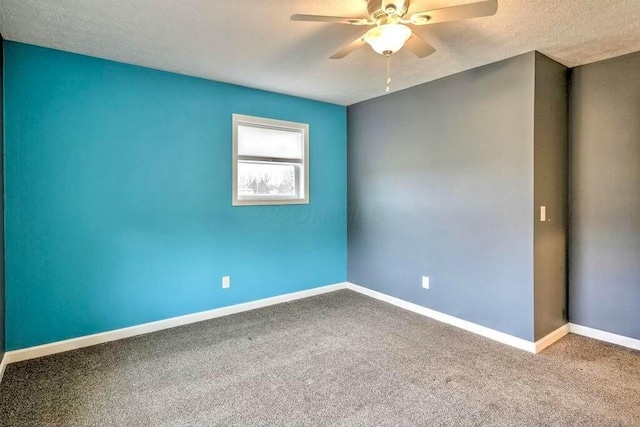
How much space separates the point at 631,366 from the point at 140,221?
4104mm

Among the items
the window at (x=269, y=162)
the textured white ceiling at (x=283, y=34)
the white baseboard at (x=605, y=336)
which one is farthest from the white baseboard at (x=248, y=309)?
the textured white ceiling at (x=283, y=34)

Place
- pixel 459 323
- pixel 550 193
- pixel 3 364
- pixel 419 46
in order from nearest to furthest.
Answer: pixel 419 46
pixel 3 364
pixel 550 193
pixel 459 323

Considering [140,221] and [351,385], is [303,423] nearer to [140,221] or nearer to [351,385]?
[351,385]

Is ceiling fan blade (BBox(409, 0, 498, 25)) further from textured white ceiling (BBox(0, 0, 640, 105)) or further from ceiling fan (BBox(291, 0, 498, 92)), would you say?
textured white ceiling (BBox(0, 0, 640, 105))

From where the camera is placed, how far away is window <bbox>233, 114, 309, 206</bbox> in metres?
3.75

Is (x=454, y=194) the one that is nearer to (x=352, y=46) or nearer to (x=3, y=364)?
(x=352, y=46)

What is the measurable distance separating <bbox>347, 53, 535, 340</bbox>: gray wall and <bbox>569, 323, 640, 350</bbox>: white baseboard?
74cm

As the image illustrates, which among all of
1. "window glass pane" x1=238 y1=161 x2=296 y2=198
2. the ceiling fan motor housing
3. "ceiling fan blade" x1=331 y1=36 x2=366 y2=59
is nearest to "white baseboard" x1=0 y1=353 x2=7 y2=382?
"window glass pane" x1=238 y1=161 x2=296 y2=198

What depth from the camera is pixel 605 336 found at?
116 inches

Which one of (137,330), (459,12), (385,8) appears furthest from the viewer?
(137,330)

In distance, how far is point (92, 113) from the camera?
2846mm

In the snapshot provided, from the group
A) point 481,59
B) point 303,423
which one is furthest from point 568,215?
point 303,423

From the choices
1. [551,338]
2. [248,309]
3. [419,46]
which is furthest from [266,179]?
[551,338]

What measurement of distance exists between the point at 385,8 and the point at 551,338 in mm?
2926
